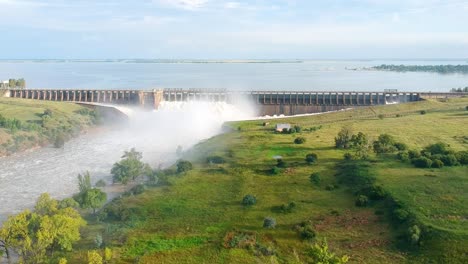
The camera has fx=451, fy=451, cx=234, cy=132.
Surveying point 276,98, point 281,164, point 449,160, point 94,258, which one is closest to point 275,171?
point 281,164

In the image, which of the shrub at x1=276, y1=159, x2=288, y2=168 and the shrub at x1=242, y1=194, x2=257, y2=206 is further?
the shrub at x1=276, y1=159, x2=288, y2=168

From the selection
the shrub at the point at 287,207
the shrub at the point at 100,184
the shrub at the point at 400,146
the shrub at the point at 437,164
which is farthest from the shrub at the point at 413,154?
the shrub at the point at 100,184

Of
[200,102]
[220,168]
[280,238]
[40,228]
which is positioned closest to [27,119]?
[200,102]

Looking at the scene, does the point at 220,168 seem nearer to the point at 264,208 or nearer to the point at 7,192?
the point at 264,208

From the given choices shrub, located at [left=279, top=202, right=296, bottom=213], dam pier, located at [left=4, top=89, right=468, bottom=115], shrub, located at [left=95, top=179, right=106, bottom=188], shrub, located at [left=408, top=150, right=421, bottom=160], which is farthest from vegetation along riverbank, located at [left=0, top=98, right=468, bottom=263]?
dam pier, located at [left=4, top=89, right=468, bottom=115]

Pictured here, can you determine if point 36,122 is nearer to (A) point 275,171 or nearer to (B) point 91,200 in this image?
(B) point 91,200

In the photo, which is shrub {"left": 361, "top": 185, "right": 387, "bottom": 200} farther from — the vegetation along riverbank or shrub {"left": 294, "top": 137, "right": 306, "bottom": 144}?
shrub {"left": 294, "top": 137, "right": 306, "bottom": 144}
